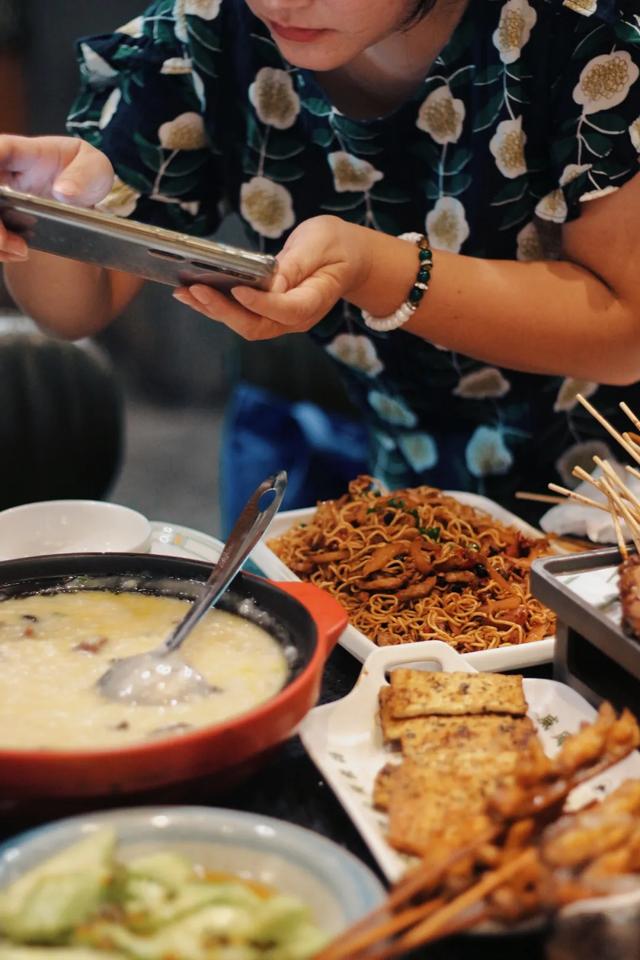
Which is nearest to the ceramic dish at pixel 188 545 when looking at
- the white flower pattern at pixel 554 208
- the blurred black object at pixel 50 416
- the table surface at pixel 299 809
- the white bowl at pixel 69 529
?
the white bowl at pixel 69 529

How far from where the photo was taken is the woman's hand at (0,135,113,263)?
1.79 metres

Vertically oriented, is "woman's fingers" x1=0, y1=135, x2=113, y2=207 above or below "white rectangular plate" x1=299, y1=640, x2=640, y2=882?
above

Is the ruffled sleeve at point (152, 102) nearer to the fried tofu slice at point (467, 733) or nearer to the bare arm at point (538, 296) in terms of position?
the bare arm at point (538, 296)

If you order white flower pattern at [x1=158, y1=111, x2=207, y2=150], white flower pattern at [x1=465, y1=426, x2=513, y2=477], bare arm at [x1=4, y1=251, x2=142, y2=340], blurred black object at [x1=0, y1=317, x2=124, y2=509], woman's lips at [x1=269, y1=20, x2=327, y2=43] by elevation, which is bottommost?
blurred black object at [x1=0, y1=317, x2=124, y2=509]

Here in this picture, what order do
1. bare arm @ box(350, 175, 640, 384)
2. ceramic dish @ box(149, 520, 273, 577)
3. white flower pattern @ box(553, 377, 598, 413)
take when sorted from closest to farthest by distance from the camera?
1. ceramic dish @ box(149, 520, 273, 577)
2. bare arm @ box(350, 175, 640, 384)
3. white flower pattern @ box(553, 377, 598, 413)

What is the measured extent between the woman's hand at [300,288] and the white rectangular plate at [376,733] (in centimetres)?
54

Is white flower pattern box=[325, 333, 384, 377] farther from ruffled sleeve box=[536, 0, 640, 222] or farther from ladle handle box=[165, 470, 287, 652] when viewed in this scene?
ladle handle box=[165, 470, 287, 652]

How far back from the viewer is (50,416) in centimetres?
350

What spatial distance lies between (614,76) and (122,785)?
1489 millimetres

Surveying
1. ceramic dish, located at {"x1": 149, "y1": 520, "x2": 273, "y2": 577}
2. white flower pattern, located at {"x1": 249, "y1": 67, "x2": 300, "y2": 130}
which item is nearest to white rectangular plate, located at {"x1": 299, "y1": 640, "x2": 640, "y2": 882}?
ceramic dish, located at {"x1": 149, "y1": 520, "x2": 273, "y2": 577}

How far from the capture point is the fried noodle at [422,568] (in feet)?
5.78

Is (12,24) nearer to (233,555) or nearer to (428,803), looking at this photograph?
(233,555)

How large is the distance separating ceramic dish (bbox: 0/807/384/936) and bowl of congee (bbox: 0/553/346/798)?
2.2 inches

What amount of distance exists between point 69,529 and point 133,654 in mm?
577
